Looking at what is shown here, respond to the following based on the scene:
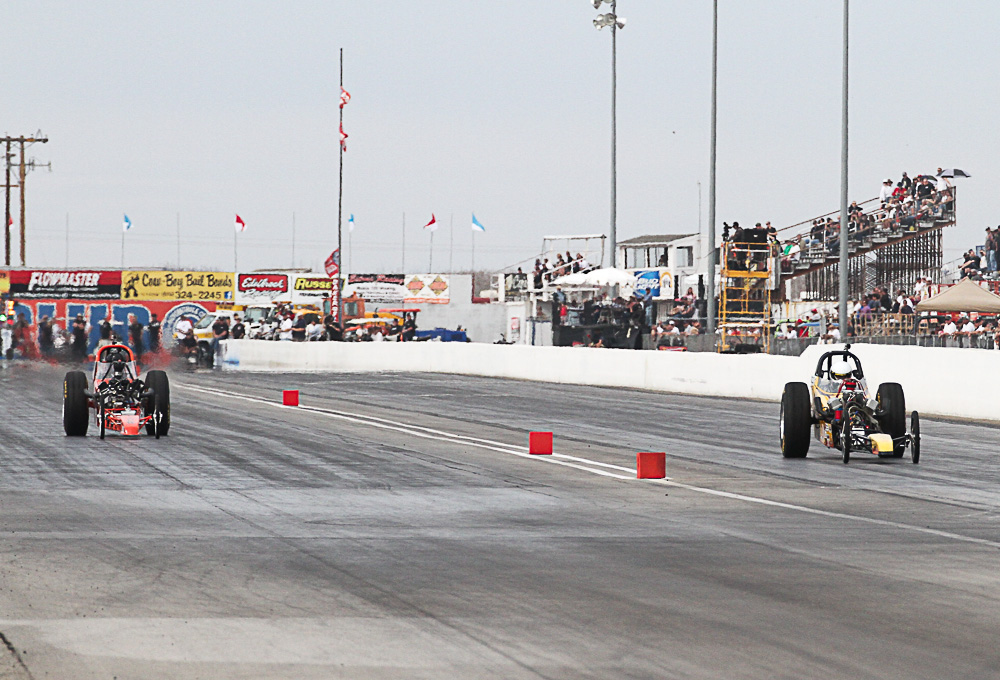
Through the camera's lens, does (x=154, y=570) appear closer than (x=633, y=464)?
Yes

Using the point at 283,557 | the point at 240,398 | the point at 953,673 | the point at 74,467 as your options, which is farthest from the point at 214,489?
the point at 240,398

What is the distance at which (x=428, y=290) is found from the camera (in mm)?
76000

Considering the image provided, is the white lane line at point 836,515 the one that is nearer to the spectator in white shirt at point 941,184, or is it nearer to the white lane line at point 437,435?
the white lane line at point 437,435

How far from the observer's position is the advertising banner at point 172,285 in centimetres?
7125

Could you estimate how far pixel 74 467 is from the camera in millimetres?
14844

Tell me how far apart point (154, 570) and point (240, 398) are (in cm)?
1990

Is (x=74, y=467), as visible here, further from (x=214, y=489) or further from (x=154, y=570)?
(x=154, y=570)

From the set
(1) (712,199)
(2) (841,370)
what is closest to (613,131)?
(1) (712,199)

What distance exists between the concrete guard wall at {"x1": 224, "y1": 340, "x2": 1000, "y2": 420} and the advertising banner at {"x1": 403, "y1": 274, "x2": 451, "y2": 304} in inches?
1097

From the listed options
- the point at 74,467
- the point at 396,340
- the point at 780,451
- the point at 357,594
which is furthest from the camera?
the point at 396,340

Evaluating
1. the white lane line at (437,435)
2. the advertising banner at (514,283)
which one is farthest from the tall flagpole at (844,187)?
the advertising banner at (514,283)

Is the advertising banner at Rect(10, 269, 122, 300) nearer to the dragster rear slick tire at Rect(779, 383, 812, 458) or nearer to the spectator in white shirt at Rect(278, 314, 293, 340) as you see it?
the spectator in white shirt at Rect(278, 314, 293, 340)

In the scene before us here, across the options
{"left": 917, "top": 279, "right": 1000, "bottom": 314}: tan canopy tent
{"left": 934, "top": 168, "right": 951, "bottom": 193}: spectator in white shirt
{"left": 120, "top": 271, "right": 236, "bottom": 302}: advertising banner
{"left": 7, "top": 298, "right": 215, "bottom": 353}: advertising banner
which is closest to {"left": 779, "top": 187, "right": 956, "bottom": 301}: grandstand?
{"left": 934, "top": 168, "right": 951, "bottom": 193}: spectator in white shirt

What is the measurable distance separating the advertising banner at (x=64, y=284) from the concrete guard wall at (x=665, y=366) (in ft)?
82.1
